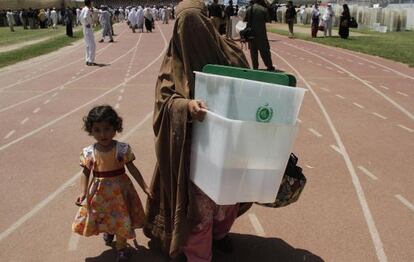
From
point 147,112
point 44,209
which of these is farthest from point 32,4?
point 44,209

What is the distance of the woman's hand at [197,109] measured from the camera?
3017mm

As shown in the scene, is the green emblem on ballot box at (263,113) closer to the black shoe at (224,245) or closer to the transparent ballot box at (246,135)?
the transparent ballot box at (246,135)

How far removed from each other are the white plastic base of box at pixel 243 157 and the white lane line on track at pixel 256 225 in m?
1.28

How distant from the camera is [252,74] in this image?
3062 millimetres

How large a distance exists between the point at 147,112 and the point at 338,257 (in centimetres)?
567

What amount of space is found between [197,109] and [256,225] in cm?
174

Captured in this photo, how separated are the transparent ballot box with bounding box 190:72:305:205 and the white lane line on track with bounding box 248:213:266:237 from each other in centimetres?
128

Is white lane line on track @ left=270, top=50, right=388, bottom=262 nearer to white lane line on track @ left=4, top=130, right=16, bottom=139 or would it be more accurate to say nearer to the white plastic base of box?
the white plastic base of box

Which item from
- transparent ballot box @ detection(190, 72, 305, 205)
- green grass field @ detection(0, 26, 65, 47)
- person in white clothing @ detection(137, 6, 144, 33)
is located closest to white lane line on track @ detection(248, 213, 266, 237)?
transparent ballot box @ detection(190, 72, 305, 205)

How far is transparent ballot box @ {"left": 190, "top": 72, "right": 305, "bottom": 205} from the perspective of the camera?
286cm

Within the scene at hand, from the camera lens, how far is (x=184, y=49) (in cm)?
322

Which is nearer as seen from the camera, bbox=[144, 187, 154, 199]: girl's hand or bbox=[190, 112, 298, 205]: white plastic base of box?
bbox=[190, 112, 298, 205]: white plastic base of box

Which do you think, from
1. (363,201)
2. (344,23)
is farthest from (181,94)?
(344,23)

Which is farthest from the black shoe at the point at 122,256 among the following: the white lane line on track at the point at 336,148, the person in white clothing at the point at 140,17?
the person in white clothing at the point at 140,17
